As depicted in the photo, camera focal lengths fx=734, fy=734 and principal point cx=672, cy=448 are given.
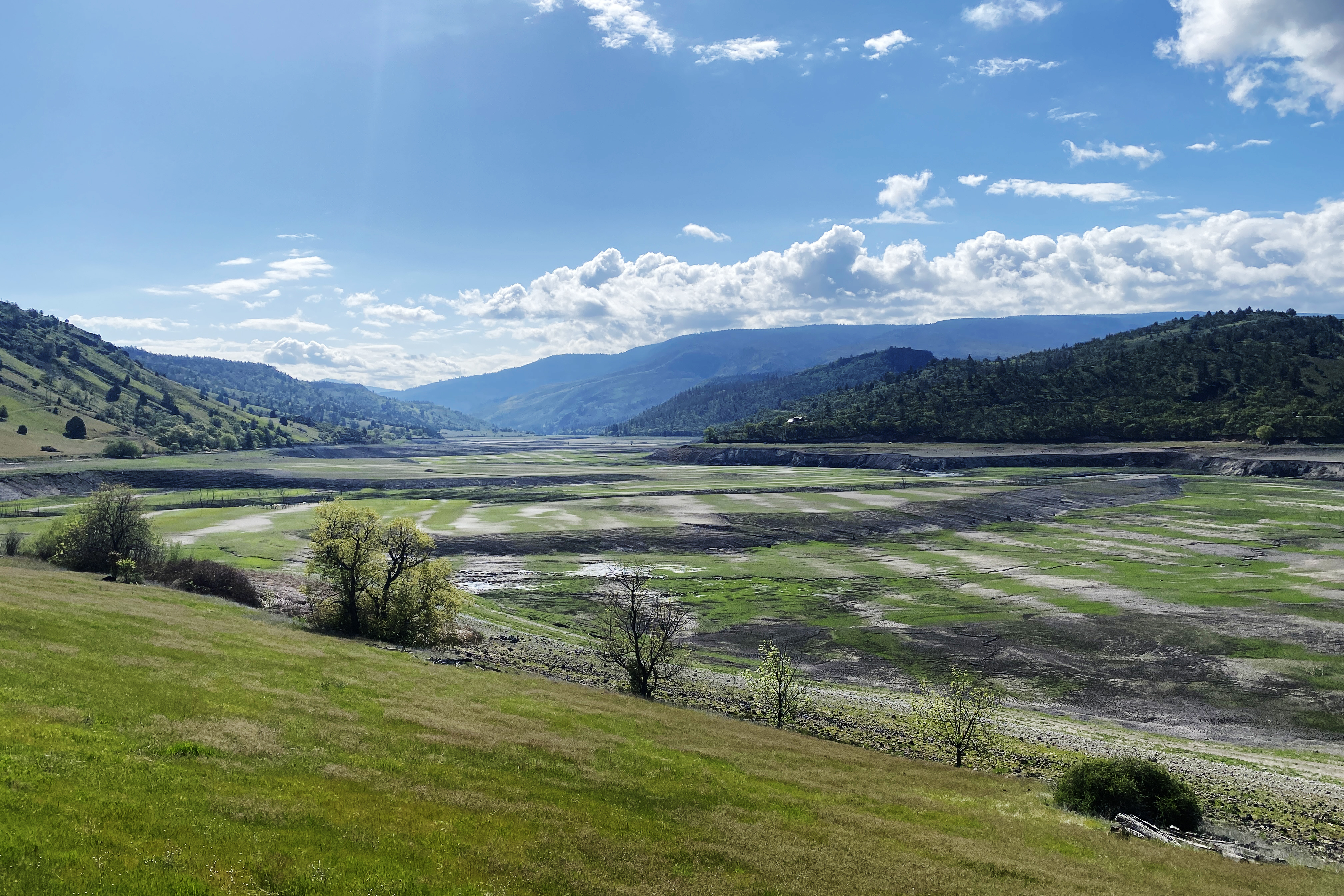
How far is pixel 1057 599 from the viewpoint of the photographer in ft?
227

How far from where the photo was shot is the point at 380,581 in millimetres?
54625

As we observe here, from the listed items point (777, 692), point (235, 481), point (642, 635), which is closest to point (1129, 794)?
point (777, 692)

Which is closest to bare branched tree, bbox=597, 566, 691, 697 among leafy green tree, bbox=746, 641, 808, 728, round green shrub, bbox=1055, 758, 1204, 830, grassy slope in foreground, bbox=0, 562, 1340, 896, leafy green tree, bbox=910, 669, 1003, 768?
leafy green tree, bbox=746, 641, 808, 728

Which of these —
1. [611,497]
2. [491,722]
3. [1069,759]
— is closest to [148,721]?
[491,722]

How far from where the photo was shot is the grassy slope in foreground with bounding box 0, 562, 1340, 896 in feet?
44.9

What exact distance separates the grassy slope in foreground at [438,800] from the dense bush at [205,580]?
26.2 meters

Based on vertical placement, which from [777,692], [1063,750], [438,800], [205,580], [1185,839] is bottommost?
[1063,750]

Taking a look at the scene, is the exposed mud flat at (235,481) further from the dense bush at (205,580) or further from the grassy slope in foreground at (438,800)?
the grassy slope in foreground at (438,800)

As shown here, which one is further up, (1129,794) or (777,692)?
(1129,794)

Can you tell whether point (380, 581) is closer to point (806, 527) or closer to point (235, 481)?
point (806, 527)

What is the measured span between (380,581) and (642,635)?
21.4 meters

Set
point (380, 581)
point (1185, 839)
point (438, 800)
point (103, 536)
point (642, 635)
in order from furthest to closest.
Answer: point (103, 536)
point (380, 581)
point (642, 635)
point (1185, 839)
point (438, 800)

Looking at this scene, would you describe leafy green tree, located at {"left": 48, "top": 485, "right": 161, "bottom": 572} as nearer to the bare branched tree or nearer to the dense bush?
the dense bush

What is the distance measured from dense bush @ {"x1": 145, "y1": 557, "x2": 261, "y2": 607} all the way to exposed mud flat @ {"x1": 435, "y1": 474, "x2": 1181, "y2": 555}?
3359cm
